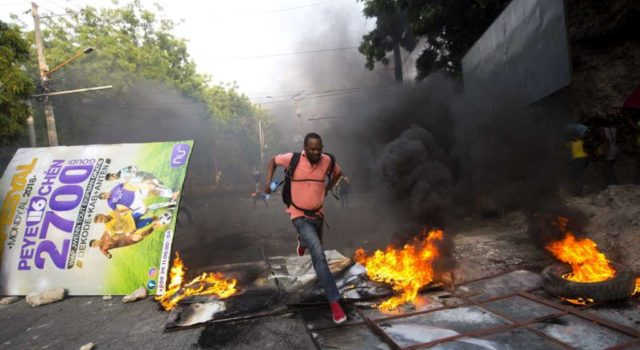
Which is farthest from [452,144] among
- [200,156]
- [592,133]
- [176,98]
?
[200,156]

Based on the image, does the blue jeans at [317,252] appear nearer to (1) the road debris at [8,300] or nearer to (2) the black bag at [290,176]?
(2) the black bag at [290,176]

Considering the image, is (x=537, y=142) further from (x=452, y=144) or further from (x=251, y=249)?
(x=251, y=249)

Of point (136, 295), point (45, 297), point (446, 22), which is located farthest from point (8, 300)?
point (446, 22)

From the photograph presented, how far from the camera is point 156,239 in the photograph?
4867 mm

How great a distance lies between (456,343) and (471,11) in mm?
12021

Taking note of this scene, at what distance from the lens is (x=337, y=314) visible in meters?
3.57

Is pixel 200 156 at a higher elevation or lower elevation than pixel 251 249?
higher

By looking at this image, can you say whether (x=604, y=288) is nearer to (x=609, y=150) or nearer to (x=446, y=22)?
(x=609, y=150)

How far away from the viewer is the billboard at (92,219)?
486cm

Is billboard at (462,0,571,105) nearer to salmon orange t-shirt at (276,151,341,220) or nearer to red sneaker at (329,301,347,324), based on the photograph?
salmon orange t-shirt at (276,151,341,220)

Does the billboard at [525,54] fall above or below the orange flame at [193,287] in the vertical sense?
above

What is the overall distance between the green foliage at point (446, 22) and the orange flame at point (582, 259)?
866 cm

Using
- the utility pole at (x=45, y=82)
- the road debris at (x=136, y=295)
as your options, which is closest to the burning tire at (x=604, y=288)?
the road debris at (x=136, y=295)

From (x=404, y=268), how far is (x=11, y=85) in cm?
1200
